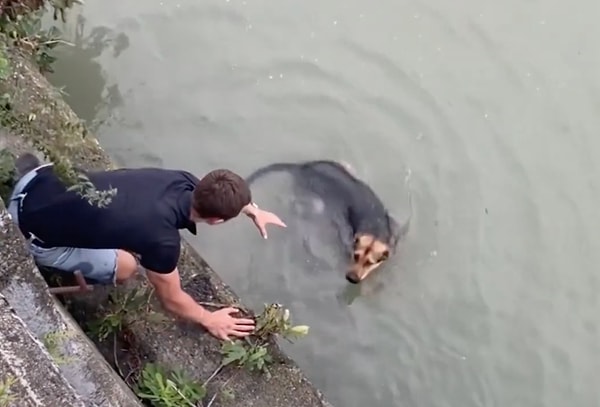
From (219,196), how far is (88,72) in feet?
10.3

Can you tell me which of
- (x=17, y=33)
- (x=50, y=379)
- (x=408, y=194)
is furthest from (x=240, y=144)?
(x=50, y=379)

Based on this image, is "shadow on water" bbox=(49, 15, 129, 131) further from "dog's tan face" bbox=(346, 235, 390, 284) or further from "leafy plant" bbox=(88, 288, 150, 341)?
"leafy plant" bbox=(88, 288, 150, 341)

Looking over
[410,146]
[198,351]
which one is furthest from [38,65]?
[410,146]

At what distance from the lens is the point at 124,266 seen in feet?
15.3

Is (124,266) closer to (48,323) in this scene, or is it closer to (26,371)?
(48,323)

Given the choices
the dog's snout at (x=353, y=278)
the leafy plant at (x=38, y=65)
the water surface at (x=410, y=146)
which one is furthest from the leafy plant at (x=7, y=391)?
the dog's snout at (x=353, y=278)

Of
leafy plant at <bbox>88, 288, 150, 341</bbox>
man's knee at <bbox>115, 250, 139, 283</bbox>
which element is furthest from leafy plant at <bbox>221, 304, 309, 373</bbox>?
man's knee at <bbox>115, 250, 139, 283</bbox>

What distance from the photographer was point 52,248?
14.7ft

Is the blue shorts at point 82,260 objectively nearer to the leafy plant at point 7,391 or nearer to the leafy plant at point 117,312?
the leafy plant at point 117,312

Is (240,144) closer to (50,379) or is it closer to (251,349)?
(251,349)

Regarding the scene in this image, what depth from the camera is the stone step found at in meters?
3.82

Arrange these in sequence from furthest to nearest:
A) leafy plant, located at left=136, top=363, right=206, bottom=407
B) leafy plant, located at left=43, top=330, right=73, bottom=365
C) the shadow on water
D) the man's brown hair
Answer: the shadow on water
leafy plant, located at left=136, top=363, right=206, bottom=407
the man's brown hair
leafy plant, located at left=43, top=330, right=73, bottom=365

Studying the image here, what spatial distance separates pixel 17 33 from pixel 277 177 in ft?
7.36

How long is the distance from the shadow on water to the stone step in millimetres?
2914
